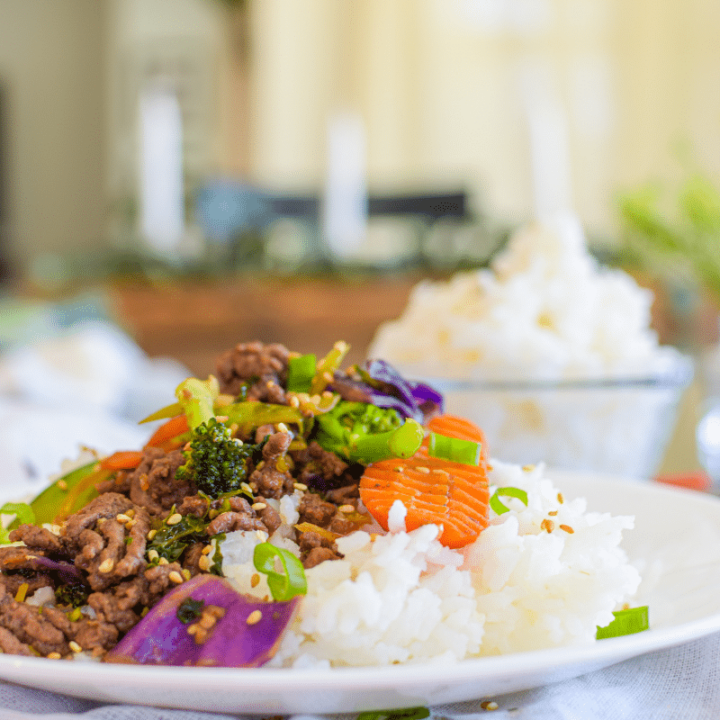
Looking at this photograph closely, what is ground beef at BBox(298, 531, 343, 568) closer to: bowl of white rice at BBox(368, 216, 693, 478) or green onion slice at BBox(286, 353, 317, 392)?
green onion slice at BBox(286, 353, 317, 392)

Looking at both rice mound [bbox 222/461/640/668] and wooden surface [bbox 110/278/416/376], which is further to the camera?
wooden surface [bbox 110/278/416/376]

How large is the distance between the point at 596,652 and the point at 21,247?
15465 millimetres

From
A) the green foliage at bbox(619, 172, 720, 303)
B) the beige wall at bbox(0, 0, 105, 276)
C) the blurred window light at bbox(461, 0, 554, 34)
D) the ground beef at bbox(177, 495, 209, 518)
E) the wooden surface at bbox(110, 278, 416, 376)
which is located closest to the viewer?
the ground beef at bbox(177, 495, 209, 518)

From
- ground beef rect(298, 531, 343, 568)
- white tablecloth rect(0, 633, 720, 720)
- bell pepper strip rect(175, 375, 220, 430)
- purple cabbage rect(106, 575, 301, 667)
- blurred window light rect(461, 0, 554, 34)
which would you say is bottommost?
white tablecloth rect(0, 633, 720, 720)

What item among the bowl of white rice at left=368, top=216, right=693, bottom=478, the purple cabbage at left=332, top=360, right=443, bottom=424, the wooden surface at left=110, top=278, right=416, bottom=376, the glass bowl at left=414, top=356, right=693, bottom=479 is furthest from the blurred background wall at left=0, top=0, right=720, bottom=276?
the purple cabbage at left=332, top=360, right=443, bottom=424

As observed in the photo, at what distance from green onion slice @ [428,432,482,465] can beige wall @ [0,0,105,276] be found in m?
14.7

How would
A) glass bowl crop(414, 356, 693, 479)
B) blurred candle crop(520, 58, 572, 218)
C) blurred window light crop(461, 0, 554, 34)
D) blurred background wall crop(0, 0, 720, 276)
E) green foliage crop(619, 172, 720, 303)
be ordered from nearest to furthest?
glass bowl crop(414, 356, 693, 479) < green foliage crop(619, 172, 720, 303) < blurred background wall crop(0, 0, 720, 276) < blurred candle crop(520, 58, 572, 218) < blurred window light crop(461, 0, 554, 34)

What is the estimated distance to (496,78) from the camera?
866 cm

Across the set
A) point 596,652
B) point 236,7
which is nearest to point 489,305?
point 596,652

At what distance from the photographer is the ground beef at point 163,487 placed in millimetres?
855

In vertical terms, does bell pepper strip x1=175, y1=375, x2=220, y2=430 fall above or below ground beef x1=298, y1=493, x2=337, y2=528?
above

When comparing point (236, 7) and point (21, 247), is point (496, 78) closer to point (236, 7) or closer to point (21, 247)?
point (236, 7)

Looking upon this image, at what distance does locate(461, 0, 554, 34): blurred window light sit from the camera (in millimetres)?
8016

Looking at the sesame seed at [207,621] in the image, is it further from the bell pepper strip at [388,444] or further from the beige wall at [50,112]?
the beige wall at [50,112]
